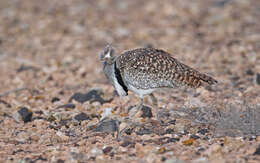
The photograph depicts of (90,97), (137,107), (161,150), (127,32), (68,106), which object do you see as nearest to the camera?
(161,150)

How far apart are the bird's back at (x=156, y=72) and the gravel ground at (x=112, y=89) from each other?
314mm

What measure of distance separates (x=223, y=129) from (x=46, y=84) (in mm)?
4086

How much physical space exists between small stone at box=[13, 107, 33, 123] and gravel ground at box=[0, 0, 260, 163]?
0.04ft

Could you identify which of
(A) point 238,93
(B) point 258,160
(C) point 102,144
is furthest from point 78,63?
(B) point 258,160

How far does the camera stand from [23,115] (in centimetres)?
602

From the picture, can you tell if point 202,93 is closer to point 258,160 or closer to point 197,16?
point 258,160

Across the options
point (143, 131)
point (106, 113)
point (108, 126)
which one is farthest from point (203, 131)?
point (106, 113)

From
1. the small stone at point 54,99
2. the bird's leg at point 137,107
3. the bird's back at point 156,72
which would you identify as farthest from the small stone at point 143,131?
the small stone at point 54,99

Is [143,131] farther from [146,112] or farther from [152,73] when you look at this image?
[146,112]

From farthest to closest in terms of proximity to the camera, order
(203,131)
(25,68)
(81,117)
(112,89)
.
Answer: (25,68)
(112,89)
(81,117)
(203,131)

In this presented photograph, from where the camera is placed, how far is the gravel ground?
181 inches

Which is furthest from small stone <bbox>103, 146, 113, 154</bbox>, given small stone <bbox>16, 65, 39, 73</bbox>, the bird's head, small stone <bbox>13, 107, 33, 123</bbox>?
small stone <bbox>16, 65, 39, 73</bbox>

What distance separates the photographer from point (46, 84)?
7957 mm

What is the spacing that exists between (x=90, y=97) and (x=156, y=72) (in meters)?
1.74
